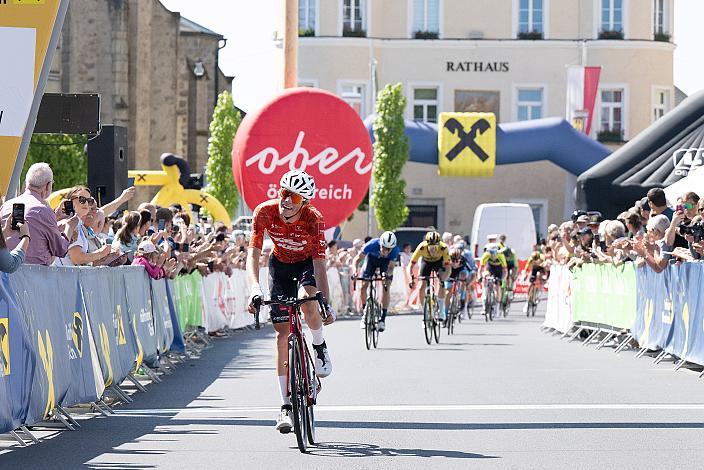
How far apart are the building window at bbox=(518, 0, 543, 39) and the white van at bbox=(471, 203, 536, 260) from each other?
18.3m

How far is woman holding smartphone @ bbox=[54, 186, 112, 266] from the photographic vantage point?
1427 cm

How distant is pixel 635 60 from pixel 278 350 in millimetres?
53161

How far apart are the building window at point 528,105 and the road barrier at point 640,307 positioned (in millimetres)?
35258

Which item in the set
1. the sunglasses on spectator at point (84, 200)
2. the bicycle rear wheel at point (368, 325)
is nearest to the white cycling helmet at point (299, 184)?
the sunglasses on spectator at point (84, 200)

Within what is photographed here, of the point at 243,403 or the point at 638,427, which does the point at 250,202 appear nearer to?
the point at 243,403

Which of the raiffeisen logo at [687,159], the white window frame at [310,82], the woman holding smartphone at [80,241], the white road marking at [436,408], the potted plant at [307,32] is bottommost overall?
the white road marking at [436,408]

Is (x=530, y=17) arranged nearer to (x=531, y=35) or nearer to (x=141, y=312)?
(x=531, y=35)

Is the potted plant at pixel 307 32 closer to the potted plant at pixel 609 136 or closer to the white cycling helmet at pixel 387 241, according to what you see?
the potted plant at pixel 609 136

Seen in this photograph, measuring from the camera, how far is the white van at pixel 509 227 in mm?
46438

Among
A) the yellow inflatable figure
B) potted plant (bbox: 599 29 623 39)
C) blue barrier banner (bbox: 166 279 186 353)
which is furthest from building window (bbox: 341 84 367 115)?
blue barrier banner (bbox: 166 279 186 353)

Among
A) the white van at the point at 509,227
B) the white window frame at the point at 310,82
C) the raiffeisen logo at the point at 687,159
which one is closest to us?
the raiffeisen logo at the point at 687,159

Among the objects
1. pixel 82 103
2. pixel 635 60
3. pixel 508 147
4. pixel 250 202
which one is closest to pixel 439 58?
pixel 635 60

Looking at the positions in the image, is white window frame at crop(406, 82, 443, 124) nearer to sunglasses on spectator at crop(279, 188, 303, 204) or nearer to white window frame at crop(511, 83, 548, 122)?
white window frame at crop(511, 83, 548, 122)

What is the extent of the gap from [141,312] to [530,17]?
1954 inches
